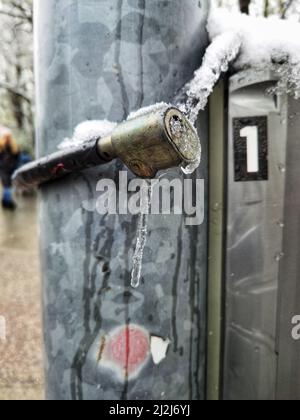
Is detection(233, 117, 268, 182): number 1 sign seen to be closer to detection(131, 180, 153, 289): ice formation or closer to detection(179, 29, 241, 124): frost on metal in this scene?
detection(179, 29, 241, 124): frost on metal

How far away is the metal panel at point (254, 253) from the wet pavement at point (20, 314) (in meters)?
0.86

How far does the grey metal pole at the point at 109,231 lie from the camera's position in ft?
3.08

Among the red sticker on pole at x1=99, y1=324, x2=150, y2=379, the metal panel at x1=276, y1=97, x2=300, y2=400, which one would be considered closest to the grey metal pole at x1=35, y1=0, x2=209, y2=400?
the red sticker on pole at x1=99, y1=324, x2=150, y2=379

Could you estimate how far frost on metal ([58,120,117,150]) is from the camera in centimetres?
94

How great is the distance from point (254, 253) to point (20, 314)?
2.55m

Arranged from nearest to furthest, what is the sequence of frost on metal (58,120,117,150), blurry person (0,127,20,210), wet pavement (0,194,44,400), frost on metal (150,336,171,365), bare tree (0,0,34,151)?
1. frost on metal (58,120,117,150)
2. frost on metal (150,336,171,365)
3. wet pavement (0,194,44,400)
4. bare tree (0,0,34,151)
5. blurry person (0,127,20,210)

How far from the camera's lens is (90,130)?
945 millimetres

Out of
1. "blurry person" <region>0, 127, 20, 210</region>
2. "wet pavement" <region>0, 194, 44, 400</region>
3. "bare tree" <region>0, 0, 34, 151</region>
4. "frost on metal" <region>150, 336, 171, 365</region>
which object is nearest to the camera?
"frost on metal" <region>150, 336, 171, 365</region>

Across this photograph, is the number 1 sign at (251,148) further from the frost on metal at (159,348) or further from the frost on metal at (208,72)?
the frost on metal at (159,348)

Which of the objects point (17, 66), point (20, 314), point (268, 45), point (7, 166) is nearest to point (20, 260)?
point (20, 314)

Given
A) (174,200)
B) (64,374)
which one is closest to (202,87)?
→ (174,200)

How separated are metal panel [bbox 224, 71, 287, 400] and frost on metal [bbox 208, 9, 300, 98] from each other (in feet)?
0.10

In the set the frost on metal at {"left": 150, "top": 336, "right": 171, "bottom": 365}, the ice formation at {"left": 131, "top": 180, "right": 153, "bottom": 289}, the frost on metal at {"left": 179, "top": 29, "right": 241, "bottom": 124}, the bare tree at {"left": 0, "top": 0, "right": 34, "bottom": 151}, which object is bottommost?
the frost on metal at {"left": 150, "top": 336, "right": 171, "bottom": 365}

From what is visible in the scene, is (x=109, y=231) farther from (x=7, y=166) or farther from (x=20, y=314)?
(x=7, y=166)
